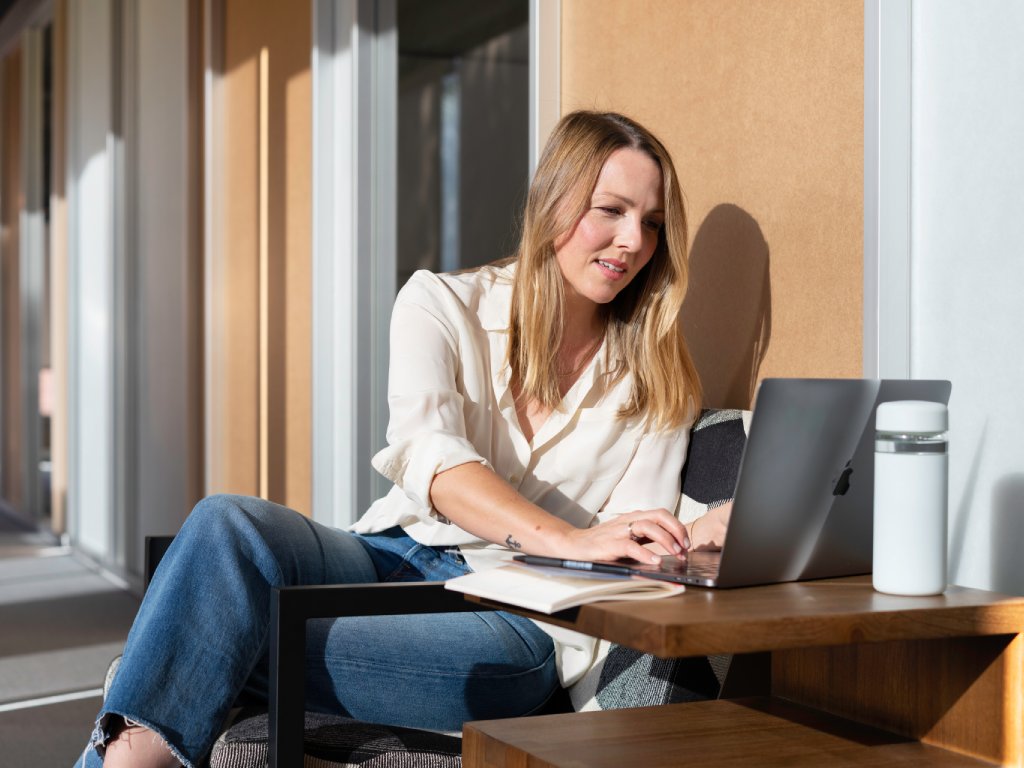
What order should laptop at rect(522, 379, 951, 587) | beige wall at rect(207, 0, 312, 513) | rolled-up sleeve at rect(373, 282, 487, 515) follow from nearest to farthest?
laptop at rect(522, 379, 951, 587)
rolled-up sleeve at rect(373, 282, 487, 515)
beige wall at rect(207, 0, 312, 513)

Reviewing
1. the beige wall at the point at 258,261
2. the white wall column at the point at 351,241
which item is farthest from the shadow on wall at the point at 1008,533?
the beige wall at the point at 258,261

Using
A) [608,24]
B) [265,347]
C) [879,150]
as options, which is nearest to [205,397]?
[265,347]

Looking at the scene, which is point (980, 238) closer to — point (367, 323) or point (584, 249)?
point (584, 249)

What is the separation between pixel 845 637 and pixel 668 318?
40.2 inches

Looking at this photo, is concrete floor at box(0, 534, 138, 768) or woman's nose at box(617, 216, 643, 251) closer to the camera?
woman's nose at box(617, 216, 643, 251)

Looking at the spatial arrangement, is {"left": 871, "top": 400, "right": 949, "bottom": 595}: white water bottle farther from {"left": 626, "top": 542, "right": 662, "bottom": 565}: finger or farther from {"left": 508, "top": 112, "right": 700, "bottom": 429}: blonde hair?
{"left": 508, "top": 112, "right": 700, "bottom": 429}: blonde hair

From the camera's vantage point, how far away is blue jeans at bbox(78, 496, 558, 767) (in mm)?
1639

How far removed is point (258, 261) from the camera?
4445 mm

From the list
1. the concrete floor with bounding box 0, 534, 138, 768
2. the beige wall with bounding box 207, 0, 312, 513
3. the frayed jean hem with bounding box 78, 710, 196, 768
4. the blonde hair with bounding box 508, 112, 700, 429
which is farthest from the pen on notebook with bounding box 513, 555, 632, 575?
the beige wall with bounding box 207, 0, 312, 513

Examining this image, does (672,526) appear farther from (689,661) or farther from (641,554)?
(689,661)

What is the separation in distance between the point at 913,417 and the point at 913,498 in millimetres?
85

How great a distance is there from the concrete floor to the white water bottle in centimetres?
227

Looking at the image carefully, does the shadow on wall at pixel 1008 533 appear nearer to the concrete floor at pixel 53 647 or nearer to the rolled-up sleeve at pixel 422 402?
the rolled-up sleeve at pixel 422 402

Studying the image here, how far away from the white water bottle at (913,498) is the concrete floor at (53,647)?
2271 mm
